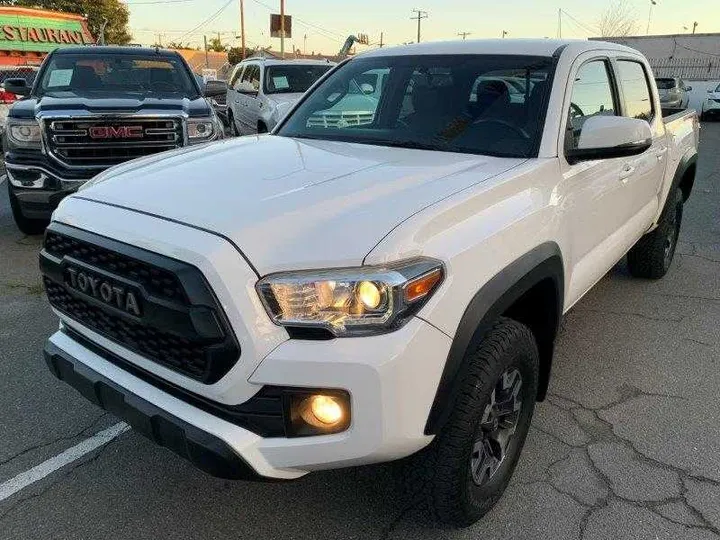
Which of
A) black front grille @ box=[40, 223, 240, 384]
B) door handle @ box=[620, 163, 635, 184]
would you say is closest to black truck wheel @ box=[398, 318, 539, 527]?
black front grille @ box=[40, 223, 240, 384]

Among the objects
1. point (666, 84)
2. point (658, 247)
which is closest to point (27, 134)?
point (658, 247)

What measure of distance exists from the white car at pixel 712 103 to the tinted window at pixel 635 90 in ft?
66.8

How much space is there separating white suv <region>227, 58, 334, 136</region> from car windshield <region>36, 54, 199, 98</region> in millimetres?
2916

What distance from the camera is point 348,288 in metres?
1.80

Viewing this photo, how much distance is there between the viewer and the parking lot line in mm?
2580

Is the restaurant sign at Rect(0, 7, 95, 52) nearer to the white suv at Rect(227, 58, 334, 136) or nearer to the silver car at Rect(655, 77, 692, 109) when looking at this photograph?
the white suv at Rect(227, 58, 334, 136)

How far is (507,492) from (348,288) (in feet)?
4.36

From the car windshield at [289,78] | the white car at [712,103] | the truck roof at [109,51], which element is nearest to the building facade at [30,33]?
the car windshield at [289,78]

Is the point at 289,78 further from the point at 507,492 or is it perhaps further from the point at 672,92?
the point at 507,492

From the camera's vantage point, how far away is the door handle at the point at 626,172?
342 centimetres

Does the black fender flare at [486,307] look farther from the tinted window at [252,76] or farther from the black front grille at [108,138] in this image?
the tinted window at [252,76]

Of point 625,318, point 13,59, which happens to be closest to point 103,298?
point 625,318

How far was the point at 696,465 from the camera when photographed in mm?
2756

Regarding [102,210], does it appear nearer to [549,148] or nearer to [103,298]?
[103,298]
